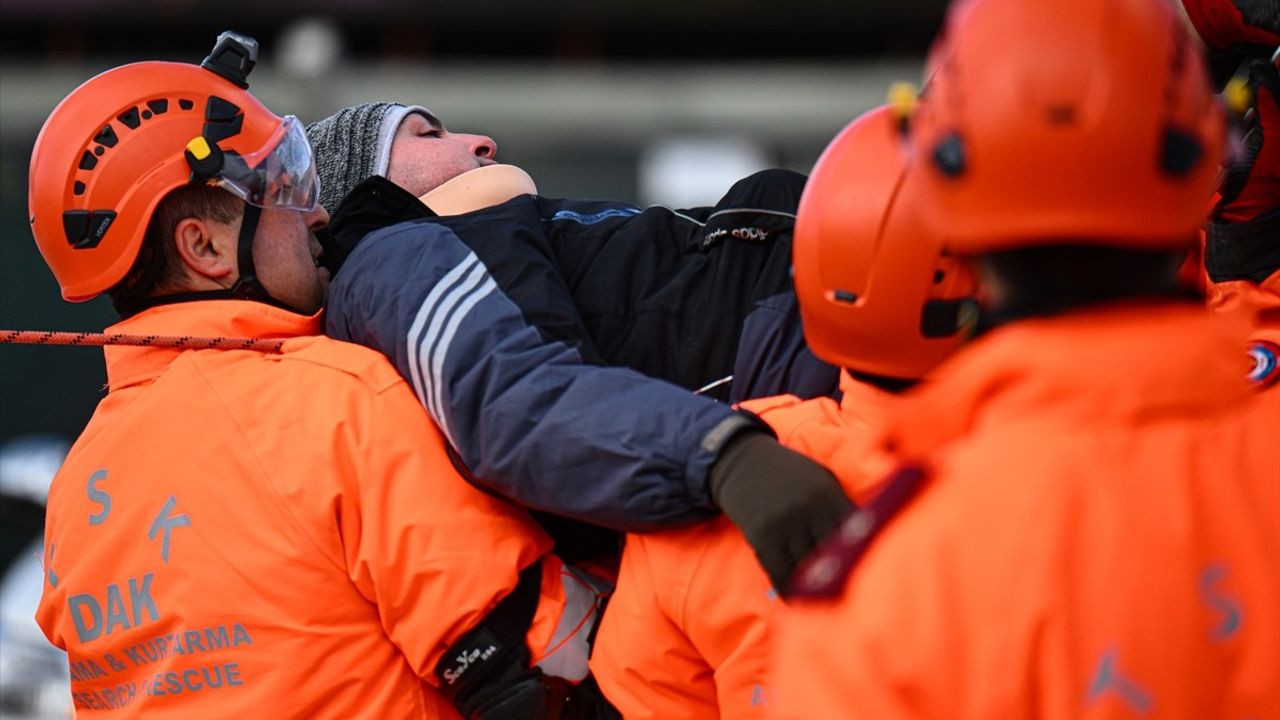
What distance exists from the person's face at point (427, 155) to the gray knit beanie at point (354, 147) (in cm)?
2

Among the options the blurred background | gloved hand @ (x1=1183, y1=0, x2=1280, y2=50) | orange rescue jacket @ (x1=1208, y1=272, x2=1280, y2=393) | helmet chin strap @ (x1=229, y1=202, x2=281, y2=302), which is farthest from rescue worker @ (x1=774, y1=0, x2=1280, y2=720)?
the blurred background

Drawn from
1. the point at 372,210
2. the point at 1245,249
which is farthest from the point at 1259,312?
the point at 372,210

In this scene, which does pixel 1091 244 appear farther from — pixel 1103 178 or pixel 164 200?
pixel 164 200

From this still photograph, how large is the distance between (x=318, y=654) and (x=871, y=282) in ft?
3.83

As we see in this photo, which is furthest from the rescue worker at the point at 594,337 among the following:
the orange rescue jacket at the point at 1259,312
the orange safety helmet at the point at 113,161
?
the orange rescue jacket at the point at 1259,312

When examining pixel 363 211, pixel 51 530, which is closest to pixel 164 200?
pixel 363 211

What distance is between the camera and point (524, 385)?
238 cm

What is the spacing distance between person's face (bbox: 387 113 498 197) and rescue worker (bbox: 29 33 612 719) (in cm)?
34

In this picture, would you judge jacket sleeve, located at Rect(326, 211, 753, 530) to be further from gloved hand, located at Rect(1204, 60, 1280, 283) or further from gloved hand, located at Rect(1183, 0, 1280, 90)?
gloved hand, located at Rect(1183, 0, 1280, 90)

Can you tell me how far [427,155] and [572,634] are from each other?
1089 millimetres

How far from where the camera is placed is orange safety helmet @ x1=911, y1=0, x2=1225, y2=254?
58.7 inches

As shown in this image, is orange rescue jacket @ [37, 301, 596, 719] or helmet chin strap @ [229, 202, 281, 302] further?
helmet chin strap @ [229, 202, 281, 302]

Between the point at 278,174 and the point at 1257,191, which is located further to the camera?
the point at 278,174

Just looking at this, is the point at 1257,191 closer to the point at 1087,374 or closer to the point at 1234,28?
the point at 1234,28
